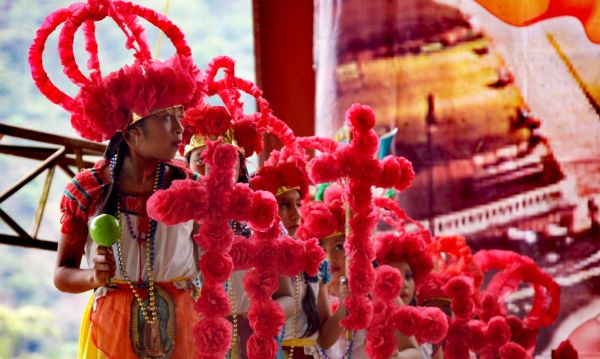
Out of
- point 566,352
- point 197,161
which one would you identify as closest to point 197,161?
point 197,161

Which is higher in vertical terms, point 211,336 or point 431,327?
point 211,336

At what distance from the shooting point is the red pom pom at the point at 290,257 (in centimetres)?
303

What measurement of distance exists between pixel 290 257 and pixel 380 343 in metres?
0.66

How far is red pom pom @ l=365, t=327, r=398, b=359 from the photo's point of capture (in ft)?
11.4

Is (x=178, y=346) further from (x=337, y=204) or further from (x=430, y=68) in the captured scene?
(x=430, y=68)

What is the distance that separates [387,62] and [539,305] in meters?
1.71

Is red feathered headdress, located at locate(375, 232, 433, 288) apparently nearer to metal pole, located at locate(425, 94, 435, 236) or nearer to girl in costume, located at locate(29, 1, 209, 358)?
girl in costume, located at locate(29, 1, 209, 358)

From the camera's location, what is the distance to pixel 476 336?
412cm

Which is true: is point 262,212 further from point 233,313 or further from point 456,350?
point 456,350

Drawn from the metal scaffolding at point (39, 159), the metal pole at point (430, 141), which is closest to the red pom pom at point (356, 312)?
the metal scaffolding at point (39, 159)

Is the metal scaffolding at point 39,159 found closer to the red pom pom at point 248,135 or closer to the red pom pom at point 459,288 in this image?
the red pom pom at point 248,135

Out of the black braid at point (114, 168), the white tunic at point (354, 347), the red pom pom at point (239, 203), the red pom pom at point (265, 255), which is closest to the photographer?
the black braid at point (114, 168)

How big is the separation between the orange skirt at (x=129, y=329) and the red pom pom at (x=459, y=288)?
5.61ft

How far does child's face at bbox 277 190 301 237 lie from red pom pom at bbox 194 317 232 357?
94cm
